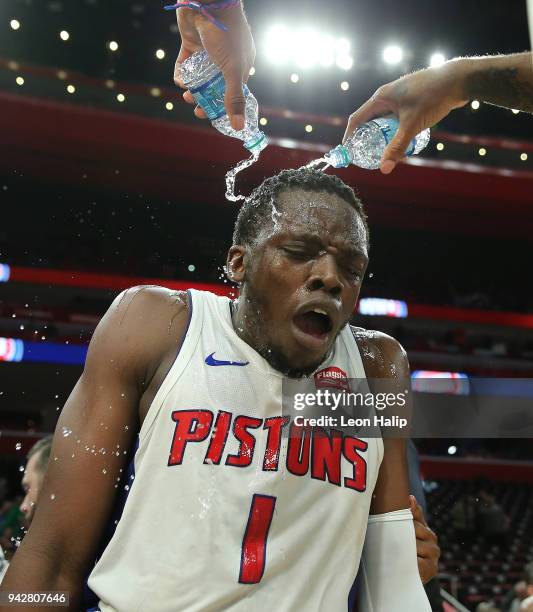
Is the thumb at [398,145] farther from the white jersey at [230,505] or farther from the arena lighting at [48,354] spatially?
the arena lighting at [48,354]

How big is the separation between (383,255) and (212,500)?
4.32m

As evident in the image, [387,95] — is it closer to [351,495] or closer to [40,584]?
[351,495]

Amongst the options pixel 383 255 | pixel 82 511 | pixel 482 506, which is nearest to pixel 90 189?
pixel 383 255

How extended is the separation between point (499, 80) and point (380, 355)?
62 centimetres

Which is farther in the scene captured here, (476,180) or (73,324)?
(476,180)

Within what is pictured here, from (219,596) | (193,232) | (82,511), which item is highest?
(193,232)

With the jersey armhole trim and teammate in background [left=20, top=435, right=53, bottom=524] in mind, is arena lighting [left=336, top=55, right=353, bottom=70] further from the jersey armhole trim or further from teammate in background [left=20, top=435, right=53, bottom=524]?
the jersey armhole trim

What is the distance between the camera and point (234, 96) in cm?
149

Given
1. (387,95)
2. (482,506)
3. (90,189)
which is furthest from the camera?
(482,506)

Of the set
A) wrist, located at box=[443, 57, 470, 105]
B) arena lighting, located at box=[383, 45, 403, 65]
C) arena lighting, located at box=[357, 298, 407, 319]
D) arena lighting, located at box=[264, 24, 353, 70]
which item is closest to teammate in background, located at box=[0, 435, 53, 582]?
wrist, located at box=[443, 57, 470, 105]

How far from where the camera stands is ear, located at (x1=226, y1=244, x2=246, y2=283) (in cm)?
140

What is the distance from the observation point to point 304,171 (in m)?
1.44

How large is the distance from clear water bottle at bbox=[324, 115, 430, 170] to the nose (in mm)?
563

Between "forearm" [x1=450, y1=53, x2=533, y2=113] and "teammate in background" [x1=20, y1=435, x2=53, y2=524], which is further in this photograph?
"teammate in background" [x1=20, y1=435, x2=53, y2=524]
